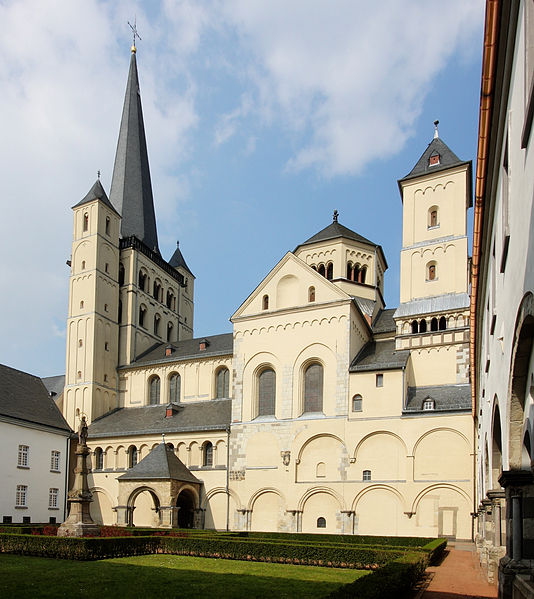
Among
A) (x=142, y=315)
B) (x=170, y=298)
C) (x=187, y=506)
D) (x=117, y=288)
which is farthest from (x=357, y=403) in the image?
(x=170, y=298)

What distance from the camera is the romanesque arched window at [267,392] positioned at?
132ft

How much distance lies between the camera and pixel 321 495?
36.5 metres

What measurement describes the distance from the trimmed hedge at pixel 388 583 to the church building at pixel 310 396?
1819 cm

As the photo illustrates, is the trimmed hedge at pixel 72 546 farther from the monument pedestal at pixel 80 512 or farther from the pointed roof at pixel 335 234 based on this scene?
the pointed roof at pixel 335 234

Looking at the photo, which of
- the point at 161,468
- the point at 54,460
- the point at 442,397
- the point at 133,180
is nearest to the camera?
the point at 442,397

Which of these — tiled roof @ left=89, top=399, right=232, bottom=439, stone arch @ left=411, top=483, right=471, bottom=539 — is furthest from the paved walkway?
tiled roof @ left=89, top=399, right=232, bottom=439

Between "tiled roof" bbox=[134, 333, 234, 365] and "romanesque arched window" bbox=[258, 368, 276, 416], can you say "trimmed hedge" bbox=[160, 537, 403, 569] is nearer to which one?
"romanesque arched window" bbox=[258, 368, 276, 416]

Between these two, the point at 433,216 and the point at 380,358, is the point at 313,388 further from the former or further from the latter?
the point at 433,216

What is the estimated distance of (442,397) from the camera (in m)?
35.6

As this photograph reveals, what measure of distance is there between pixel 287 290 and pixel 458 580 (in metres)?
26.2

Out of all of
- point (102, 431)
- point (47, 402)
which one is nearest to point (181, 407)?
point (102, 431)

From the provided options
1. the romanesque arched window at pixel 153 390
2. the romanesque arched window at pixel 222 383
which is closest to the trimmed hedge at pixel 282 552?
the romanesque arched window at pixel 222 383

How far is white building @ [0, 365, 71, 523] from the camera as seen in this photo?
4056 cm

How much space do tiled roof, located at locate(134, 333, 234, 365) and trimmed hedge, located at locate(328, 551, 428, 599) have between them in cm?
3231
